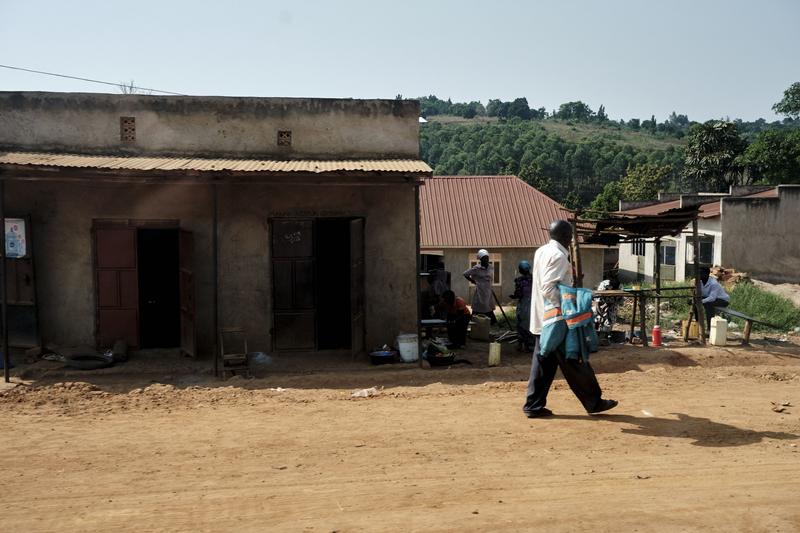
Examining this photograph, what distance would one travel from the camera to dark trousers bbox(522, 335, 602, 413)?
668 cm

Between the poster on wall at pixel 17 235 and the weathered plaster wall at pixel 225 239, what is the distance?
0.76 ft

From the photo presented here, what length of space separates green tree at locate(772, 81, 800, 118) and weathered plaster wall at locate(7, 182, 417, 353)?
5297 cm

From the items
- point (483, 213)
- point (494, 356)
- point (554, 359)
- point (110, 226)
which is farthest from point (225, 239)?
point (483, 213)

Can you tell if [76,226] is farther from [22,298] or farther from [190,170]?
[190,170]

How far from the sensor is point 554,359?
22.1 feet

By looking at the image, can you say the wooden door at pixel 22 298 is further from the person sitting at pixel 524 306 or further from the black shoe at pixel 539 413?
the black shoe at pixel 539 413

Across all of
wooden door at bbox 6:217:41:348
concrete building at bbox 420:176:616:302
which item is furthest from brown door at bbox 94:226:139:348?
concrete building at bbox 420:176:616:302

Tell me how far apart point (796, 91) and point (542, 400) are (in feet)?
185

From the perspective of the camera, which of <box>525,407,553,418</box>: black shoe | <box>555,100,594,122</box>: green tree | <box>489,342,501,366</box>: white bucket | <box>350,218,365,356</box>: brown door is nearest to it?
<box>525,407,553,418</box>: black shoe

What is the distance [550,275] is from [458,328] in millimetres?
4995

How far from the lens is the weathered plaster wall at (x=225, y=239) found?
34.3 ft

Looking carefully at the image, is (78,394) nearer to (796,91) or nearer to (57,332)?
(57,332)

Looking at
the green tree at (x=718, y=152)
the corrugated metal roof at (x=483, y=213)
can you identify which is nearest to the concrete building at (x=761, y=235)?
the corrugated metal roof at (x=483, y=213)

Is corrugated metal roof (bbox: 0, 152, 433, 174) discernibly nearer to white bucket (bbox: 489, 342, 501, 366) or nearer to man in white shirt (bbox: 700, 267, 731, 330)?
white bucket (bbox: 489, 342, 501, 366)
